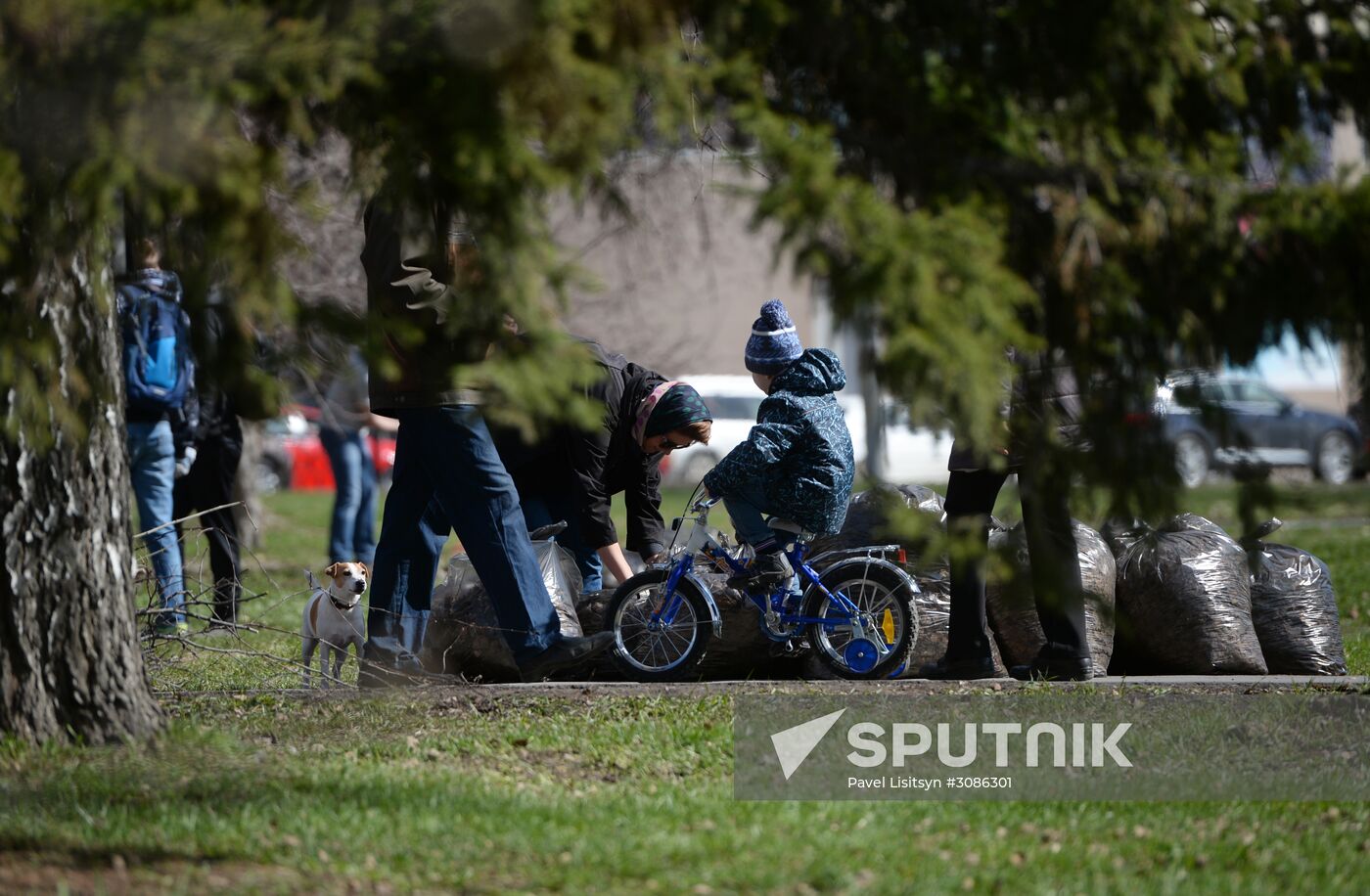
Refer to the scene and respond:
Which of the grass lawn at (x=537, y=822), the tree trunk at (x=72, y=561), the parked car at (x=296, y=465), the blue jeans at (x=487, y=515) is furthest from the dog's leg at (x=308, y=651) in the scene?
the parked car at (x=296, y=465)

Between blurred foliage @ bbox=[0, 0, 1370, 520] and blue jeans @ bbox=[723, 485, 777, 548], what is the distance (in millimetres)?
2582

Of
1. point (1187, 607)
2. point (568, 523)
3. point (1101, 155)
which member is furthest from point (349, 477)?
point (1101, 155)

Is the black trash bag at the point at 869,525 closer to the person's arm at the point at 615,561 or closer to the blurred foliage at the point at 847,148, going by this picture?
the person's arm at the point at 615,561

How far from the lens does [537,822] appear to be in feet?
14.0

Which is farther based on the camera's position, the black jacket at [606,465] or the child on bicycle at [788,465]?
the black jacket at [606,465]

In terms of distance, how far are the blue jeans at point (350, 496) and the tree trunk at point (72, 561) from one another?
542 centimetres

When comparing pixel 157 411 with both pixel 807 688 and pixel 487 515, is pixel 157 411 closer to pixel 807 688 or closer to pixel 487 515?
pixel 487 515

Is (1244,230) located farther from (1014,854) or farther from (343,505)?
(343,505)

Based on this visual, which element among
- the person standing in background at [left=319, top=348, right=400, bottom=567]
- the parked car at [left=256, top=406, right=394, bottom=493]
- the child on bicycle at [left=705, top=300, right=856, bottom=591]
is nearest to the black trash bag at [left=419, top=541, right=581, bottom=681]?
the child on bicycle at [left=705, top=300, right=856, bottom=591]

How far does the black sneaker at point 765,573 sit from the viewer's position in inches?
242

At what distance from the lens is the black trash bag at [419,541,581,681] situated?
619 centimetres

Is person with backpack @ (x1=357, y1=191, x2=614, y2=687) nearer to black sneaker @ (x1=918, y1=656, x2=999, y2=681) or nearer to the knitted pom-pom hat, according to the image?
the knitted pom-pom hat

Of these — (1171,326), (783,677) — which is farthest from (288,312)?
(783,677)

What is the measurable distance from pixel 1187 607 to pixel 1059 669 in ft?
2.33
